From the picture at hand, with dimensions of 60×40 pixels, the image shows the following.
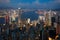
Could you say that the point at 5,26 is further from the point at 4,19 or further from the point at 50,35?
the point at 50,35

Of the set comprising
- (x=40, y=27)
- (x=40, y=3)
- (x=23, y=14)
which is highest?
(x=40, y=3)

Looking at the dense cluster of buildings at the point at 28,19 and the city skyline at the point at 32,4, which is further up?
the city skyline at the point at 32,4

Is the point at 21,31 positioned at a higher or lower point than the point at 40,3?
lower

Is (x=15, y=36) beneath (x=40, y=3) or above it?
beneath

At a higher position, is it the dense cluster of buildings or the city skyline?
the city skyline

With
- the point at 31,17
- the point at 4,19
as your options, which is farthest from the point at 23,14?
the point at 4,19

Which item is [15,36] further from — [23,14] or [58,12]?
[58,12]

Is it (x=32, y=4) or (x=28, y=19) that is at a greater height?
(x=32, y=4)

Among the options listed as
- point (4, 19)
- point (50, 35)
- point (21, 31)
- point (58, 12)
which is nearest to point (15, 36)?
point (21, 31)
